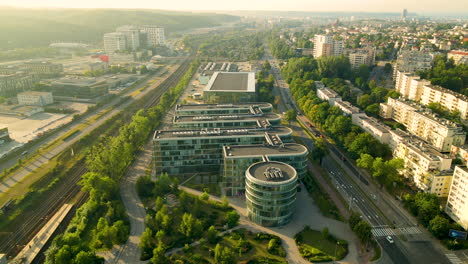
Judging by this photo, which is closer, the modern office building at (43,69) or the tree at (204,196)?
the tree at (204,196)

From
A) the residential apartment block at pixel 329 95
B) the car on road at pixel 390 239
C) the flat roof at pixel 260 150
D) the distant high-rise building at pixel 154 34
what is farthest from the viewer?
the distant high-rise building at pixel 154 34

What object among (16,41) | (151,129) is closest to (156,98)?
(151,129)

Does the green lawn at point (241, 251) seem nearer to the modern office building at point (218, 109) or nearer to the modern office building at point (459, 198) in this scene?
the modern office building at point (459, 198)

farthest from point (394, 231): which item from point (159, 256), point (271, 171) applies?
point (159, 256)

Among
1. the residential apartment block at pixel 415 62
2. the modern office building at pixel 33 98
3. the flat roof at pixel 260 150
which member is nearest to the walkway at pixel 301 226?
the flat roof at pixel 260 150

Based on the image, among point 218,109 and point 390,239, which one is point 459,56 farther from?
point 390,239

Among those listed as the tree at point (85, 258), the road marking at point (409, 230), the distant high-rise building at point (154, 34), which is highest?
the distant high-rise building at point (154, 34)

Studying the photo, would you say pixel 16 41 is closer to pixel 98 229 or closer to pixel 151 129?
pixel 151 129
